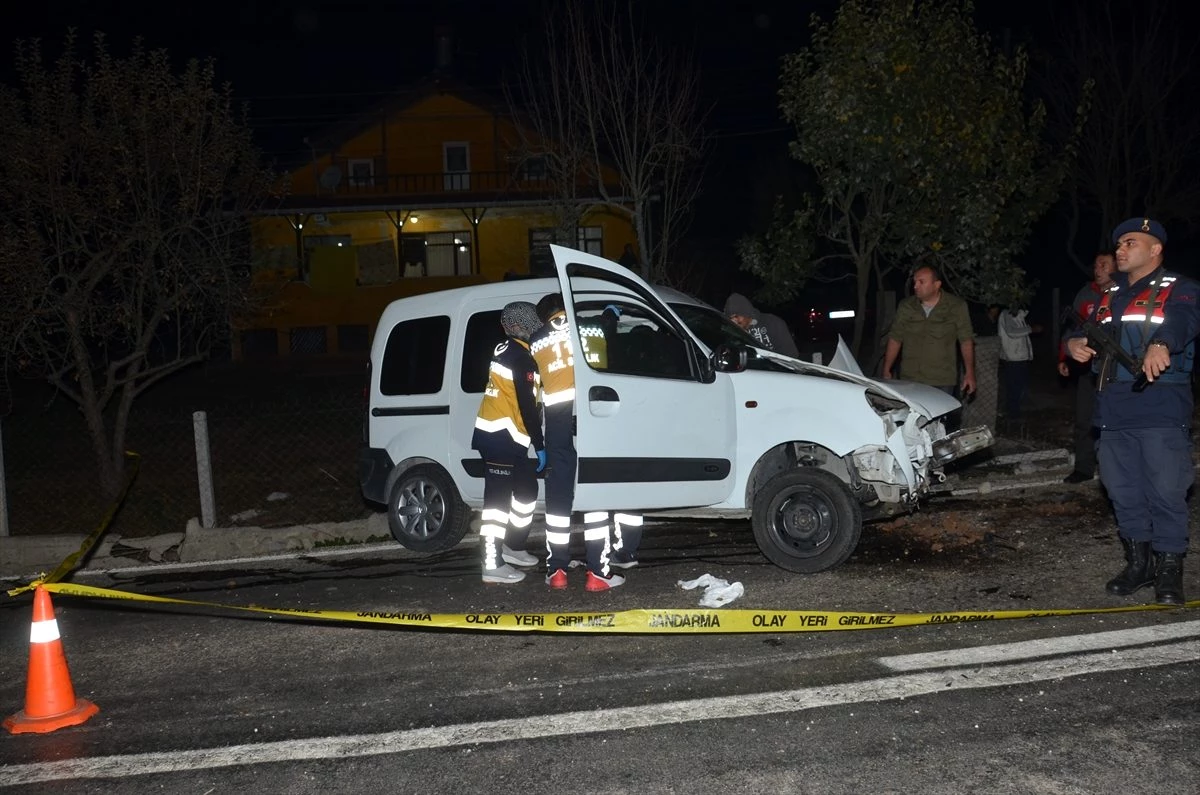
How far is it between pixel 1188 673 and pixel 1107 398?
67.3 inches

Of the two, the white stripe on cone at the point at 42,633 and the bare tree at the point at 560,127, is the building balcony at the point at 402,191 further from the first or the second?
the white stripe on cone at the point at 42,633

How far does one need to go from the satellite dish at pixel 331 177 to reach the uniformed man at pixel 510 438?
25.2 meters

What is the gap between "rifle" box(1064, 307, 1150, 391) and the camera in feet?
19.4

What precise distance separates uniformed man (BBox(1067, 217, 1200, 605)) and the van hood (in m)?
1.23

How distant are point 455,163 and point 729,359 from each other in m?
26.3

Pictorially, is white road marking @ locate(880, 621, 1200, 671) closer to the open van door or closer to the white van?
the white van

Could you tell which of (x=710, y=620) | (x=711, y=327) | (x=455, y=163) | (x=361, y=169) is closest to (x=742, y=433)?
(x=711, y=327)

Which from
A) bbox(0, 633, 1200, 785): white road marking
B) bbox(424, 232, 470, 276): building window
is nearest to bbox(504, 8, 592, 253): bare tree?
bbox(0, 633, 1200, 785): white road marking

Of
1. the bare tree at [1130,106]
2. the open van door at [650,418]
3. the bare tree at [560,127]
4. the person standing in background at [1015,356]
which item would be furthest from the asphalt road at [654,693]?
the bare tree at [1130,106]

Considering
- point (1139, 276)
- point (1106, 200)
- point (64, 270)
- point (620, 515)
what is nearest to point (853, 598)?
point (620, 515)

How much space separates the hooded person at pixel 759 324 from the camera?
962 centimetres

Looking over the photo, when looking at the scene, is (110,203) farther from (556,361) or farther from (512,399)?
(556,361)

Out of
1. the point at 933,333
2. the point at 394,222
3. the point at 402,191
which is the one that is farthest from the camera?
the point at 402,191

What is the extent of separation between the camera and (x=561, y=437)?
7035 mm
